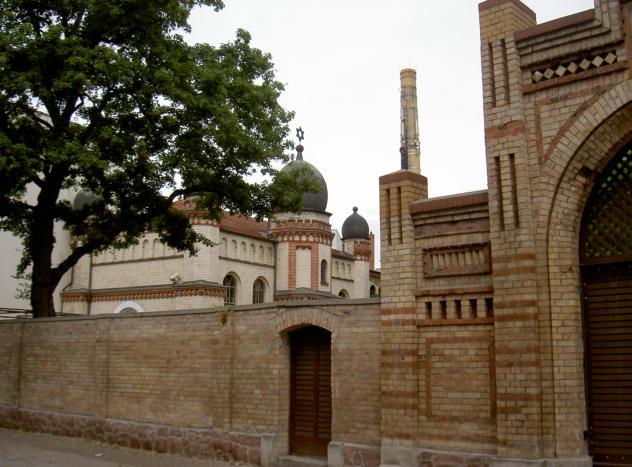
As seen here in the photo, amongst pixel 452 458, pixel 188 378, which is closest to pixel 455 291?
pixel 452 458

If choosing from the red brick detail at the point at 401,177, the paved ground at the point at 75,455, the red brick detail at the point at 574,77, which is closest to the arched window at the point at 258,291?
the paved ground at the point at 75,455

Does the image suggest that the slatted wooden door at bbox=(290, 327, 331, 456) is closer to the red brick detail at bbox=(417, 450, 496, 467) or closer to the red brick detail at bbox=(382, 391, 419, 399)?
the red brick detail at bbox=(382, 391, 419, 399)

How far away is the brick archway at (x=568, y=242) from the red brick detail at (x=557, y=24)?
1.03 metres

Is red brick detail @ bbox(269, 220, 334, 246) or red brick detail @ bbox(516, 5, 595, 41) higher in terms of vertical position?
red brick detail @ bbox(269, 220, 334, 246)

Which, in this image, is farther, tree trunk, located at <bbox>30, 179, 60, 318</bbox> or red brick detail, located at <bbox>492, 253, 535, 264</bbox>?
tree trunk, located at <bbox>30, 179, 60, 318</bbox>

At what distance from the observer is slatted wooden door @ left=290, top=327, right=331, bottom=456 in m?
11.2

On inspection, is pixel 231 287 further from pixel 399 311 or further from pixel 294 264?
pixel 399 311

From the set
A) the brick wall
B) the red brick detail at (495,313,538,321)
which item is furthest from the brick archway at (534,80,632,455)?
the brick wall

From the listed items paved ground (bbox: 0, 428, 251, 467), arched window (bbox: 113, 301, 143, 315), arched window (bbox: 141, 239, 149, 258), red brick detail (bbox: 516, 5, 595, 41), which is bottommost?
paved ground (bbox: 0, 428, 251, 467)

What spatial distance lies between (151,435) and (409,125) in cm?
6151

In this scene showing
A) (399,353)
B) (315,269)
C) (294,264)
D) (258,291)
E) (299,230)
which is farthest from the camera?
(299,230)

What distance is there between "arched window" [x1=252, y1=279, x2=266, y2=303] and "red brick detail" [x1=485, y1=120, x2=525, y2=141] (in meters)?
26.4

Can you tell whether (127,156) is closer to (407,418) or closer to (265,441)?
(265,441)

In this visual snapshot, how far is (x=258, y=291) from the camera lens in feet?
116
